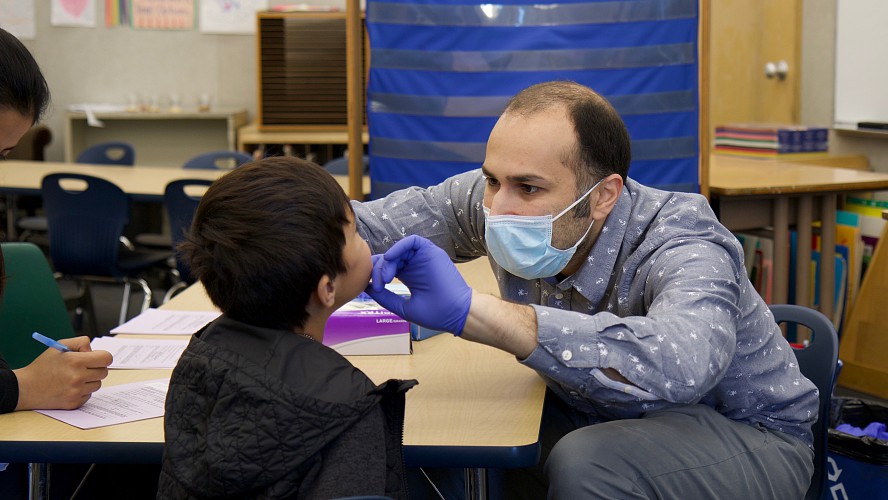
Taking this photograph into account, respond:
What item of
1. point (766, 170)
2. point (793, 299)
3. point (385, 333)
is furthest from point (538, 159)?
point (766, 170)

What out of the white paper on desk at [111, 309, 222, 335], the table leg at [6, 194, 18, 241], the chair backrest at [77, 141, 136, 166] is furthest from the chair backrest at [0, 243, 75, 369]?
the chair backrest at [77, 141, 136, 166]

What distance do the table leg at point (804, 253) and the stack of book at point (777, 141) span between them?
844 millimetres

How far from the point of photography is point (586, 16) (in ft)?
9.19

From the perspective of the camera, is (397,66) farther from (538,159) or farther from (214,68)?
(214,68)

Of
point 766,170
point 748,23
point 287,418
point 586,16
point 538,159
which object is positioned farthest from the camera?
point 748,23

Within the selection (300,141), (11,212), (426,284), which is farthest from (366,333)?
(300,141)

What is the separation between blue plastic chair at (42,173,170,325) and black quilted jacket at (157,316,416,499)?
2842 millimetres

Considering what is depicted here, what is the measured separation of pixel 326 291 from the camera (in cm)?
127

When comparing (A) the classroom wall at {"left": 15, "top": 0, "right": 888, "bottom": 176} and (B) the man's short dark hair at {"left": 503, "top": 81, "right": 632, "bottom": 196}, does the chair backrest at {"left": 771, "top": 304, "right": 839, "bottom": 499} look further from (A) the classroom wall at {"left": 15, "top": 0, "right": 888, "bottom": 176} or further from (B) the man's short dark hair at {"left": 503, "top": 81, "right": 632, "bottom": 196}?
(A) the classroom wall at {"left": 15, "top": 0, "right": 888, "bottom": 176}

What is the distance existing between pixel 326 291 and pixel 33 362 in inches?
22.5

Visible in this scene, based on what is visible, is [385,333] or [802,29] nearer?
Answer: [385,333]

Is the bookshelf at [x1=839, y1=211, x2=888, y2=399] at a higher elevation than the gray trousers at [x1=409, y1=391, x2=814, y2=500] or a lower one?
lower

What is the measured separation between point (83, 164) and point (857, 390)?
4211 mm

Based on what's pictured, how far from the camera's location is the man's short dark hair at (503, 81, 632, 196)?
163 centimetres
